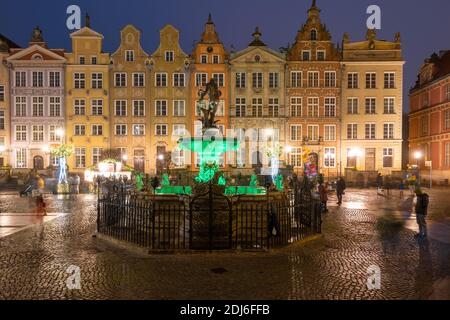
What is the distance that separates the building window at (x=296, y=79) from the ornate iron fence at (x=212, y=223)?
3332 cm

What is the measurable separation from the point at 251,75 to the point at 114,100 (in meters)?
16.2

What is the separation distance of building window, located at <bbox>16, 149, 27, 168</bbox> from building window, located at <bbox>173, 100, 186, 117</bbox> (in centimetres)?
1772

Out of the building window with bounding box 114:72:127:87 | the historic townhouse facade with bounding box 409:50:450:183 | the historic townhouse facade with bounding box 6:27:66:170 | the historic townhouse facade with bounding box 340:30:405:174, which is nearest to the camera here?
the historic townhouse facade with bounding box 409:50:450:183

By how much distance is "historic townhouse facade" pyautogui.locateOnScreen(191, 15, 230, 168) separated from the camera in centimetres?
4509

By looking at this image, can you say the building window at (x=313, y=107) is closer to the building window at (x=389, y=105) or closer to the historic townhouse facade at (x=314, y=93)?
the historic townhouse facade at (x=314, y=93)

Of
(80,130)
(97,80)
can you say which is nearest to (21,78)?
(97,80)

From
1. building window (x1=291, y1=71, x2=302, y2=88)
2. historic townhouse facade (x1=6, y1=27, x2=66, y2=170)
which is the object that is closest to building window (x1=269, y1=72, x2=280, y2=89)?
building window (x1=291, y1=71, x2=302, y2=88)

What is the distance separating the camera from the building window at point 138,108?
149 feet

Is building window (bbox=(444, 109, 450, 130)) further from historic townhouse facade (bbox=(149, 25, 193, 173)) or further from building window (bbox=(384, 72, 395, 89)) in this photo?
historic townhouse facade (bbox=(149, 25, 193, 173))

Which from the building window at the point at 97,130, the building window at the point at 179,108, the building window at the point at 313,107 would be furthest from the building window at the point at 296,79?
the building window at the point at 97,130

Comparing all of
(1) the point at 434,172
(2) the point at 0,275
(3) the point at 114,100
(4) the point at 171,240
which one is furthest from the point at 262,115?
(2) the point at 0,275

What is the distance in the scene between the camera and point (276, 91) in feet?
150

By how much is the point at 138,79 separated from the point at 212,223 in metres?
36.9

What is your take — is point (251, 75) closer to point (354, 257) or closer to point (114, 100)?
point (114, 100)
